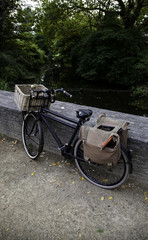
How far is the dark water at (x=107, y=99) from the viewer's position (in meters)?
9.66

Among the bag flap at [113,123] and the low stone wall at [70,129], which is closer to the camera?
the bag flap at [113,123]

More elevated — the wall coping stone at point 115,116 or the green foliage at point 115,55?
the green foliage at point 115,55

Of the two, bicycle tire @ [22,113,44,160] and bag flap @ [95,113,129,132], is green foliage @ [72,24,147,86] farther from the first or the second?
bag flap @ [95,113,129,132]

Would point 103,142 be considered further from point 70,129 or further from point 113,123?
point 70,129

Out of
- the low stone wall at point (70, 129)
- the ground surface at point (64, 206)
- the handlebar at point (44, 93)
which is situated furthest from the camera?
the handlebar at point (44, 93)

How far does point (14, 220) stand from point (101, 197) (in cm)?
122

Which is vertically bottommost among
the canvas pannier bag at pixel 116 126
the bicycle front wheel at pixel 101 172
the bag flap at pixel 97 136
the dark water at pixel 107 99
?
the bicycle front wheel at pixel 101 172

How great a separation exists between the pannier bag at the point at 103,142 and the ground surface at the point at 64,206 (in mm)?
679

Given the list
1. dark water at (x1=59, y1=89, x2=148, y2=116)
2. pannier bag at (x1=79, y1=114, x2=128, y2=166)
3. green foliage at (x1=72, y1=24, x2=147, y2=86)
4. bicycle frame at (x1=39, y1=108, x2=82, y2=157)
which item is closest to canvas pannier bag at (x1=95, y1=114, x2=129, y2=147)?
pannier bag at (x1=79, y1=114, x2=128, y2=166)

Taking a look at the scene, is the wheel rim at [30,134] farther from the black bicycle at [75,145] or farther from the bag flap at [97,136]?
the bag flap at [97,136]

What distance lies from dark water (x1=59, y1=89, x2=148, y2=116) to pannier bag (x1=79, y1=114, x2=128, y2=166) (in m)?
6.97

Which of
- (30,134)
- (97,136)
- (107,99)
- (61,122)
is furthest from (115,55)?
(97,136)

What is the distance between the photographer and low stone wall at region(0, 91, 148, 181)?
268 cm

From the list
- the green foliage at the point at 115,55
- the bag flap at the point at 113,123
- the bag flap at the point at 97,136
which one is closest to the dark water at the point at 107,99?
the green foliage at the point at 115,55
